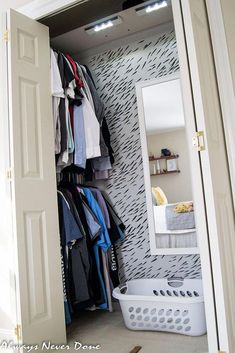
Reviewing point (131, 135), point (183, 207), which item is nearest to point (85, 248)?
point (183, 207)

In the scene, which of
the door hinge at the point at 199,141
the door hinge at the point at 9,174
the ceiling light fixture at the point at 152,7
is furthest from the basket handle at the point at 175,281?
the ceiling light fixture at the point at 152,7

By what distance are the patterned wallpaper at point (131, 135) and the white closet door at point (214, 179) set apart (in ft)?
3.04

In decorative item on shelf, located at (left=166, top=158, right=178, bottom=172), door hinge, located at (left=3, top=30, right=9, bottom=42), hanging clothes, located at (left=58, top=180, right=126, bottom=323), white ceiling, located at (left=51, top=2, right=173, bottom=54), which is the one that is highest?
white ceiling, located at (left=51, top=2, right=173, bottom=54)

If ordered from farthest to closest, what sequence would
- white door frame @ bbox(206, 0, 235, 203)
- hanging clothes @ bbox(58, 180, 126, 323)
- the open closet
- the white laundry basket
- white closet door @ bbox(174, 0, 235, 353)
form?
1. hanging clothes @ bbox(58, 180, 126, 323)
2. the white laundry basket
3. white door frame @ bbox(206, 0, 235, 203)
4. the open closet
5. white closet door @ bbox(174, 0, 235, 353)

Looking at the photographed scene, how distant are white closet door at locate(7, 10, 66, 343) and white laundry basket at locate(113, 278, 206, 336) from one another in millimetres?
442

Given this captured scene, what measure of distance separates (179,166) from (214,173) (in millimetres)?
1043

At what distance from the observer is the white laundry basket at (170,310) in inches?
72.8

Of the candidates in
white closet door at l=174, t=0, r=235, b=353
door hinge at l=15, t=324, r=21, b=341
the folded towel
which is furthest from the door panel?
door hinge at l=15, t=324, r=21, b=341

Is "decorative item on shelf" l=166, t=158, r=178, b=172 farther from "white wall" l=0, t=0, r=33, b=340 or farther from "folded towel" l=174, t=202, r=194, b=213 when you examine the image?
"white wall" l=0, t=0, r=33, b=340

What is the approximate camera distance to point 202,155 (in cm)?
138

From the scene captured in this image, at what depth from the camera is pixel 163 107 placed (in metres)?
2.51

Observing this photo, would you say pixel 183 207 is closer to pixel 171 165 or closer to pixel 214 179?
pixel 171 165

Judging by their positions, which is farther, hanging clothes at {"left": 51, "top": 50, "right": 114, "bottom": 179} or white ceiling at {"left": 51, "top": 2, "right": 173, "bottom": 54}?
white ceiling at {"left": 51, "top": 2, "right": 173, "bottom": 54}

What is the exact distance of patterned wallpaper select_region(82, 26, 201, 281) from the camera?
2480 millimetres
